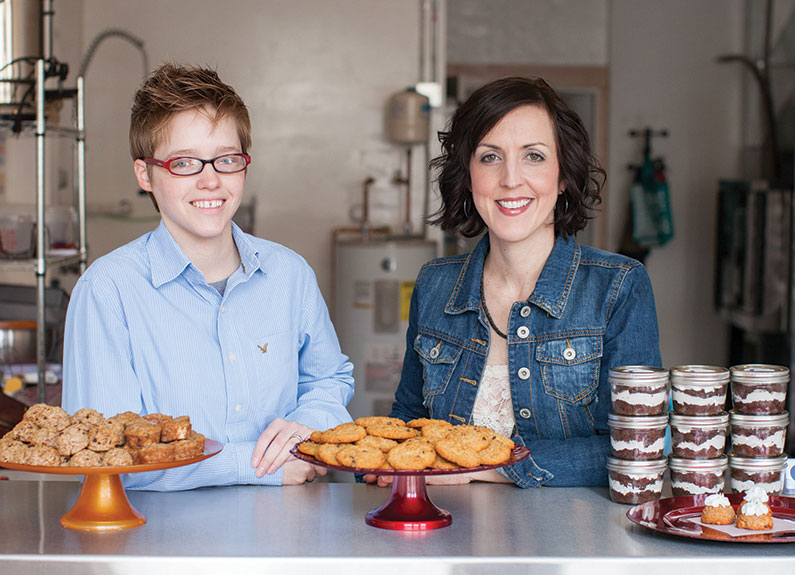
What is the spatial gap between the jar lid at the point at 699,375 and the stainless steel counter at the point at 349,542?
0.70 ft

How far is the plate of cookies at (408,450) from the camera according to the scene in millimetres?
1277

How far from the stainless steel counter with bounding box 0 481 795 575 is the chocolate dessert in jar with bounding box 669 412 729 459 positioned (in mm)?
131

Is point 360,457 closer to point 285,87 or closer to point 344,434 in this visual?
point 344,434

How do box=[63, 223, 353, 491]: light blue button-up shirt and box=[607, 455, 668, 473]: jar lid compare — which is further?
box=[63, 223, 353, 491]: light blue button-up shirt

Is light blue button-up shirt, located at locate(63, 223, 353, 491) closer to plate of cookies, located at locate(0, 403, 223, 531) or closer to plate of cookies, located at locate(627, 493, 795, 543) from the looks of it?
plate of cookies, located at locate(0, 403, 223, 531)

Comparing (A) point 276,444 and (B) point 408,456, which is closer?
(B) point 408,456

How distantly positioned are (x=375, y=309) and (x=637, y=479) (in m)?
3.60

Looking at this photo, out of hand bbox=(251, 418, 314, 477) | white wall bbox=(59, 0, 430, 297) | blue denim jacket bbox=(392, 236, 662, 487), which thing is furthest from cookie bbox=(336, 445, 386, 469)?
white wall bbox=(59, 0, 430, 297)

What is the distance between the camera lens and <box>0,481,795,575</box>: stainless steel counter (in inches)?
46.3

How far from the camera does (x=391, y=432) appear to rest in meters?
1.38

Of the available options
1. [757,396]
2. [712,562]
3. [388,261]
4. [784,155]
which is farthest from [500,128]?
[784,155]

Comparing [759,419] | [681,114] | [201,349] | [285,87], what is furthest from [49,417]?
[681,114]

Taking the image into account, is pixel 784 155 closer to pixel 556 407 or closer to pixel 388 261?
pixel 388 261

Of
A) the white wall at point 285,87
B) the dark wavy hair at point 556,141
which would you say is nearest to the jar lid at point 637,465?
the dark wavy hair at point 556,141
